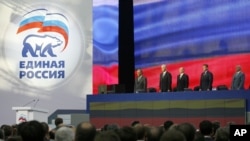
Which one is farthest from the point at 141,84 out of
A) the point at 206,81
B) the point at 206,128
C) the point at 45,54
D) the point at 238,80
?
the point at 206,128

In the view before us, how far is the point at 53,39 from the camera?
17516mm

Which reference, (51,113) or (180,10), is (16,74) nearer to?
(51,113)

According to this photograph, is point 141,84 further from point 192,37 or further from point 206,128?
point 206,128

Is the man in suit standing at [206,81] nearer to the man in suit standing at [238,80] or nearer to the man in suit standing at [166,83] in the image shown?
the man in suit standing at [238,80]

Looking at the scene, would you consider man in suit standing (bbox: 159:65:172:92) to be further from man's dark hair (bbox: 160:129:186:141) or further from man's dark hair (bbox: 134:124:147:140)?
man's dark hair (bbox: 160:129:186:141)

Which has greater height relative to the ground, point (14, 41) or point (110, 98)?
point (14, 41)

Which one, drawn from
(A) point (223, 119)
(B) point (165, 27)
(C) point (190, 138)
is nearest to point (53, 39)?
(B) point (165, 27)

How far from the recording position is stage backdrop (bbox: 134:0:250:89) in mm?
14742

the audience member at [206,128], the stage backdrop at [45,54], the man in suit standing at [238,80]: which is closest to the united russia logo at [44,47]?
the stage backdrop at [45,54]

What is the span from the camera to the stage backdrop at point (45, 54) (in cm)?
1716

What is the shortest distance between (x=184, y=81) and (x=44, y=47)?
5.64m

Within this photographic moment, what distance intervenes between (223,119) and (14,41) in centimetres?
821

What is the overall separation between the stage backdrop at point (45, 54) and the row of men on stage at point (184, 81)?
3125 mm

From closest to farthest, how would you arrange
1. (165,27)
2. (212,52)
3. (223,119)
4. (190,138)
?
(190,138), (223,119), (212,52), (165,27)
